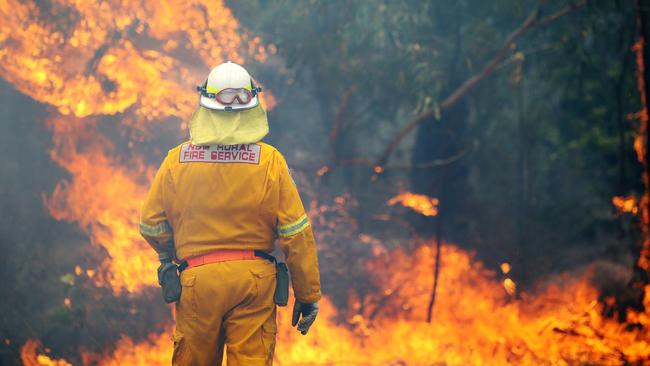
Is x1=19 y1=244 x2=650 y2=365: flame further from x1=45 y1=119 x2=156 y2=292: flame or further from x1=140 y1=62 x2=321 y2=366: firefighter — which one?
x1=140 y1=62 x2=321 y2=366: firefighter

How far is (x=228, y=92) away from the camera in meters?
3.30

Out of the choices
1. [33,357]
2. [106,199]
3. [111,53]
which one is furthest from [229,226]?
[111,53]

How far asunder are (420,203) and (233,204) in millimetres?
6445

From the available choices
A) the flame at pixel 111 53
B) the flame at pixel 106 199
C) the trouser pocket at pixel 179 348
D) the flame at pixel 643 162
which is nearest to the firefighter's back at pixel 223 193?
the trouser pocket at pixel 179 348

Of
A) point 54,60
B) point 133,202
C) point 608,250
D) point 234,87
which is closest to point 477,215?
point 608,250

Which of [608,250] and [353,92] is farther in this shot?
[608,250]

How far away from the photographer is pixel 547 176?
12891 mm

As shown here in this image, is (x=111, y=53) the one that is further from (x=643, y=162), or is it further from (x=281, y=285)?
(x=643, y=162)

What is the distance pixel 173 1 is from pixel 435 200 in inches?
198

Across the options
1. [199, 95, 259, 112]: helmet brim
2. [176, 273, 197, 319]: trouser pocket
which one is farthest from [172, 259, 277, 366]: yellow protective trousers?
[199, 95, 259, 112]: helmet brim

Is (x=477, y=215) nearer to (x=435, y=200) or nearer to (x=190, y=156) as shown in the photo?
(x=435, y=200)

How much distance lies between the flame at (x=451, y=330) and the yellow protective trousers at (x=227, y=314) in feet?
7.15

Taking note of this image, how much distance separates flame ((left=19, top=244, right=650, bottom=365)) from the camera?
5.62 meters

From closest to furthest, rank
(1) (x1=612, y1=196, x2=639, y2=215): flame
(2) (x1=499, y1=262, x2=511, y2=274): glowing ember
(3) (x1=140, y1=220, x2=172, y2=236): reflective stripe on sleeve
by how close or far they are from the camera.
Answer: (3) (x1=140, y1=220, x2=172, y2=236): reflective stripe on sleeve < (1) (x1=612, y1=196, x2=639, y2=215): flame < (2) (x1=499, y1=262, x2=511, y2=274): glowing ember
